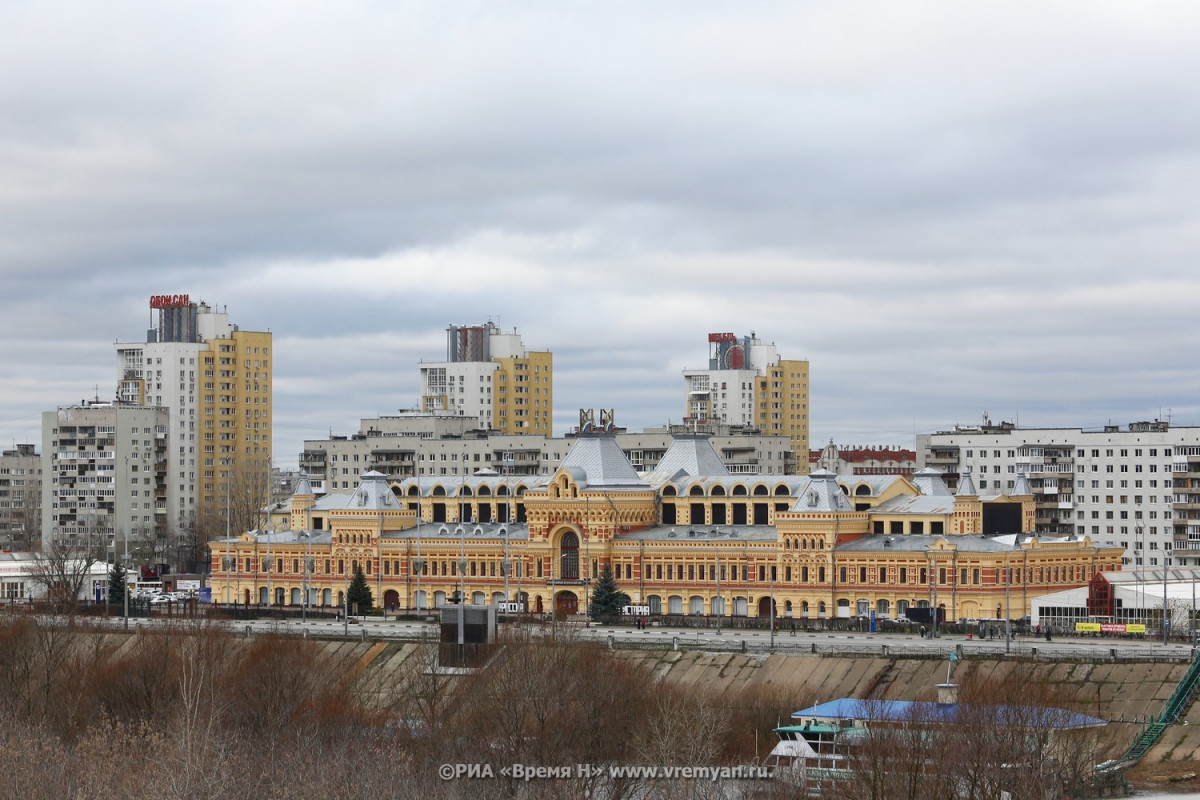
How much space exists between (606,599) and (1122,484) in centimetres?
6592

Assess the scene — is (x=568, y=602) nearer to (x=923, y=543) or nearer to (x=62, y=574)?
(x=923, y=543)

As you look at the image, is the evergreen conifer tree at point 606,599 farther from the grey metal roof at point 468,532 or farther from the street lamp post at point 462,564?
the grey metal roof at point 468,532

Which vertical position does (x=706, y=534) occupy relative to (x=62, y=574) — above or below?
above

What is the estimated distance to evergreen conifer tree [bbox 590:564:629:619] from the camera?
143125 mm

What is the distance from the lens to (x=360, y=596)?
154000 millimetres

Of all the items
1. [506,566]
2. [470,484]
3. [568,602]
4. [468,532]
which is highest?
[470,484]

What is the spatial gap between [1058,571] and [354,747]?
2627 inches

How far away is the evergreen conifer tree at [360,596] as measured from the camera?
504 ft

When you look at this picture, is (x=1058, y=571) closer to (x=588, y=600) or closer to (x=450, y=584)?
(x=588, y=600)

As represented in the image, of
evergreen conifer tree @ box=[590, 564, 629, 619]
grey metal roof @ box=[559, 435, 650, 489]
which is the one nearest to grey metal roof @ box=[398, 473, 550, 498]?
grey metal roof @ box=[559, 435, 650, 489]

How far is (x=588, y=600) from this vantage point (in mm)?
148125

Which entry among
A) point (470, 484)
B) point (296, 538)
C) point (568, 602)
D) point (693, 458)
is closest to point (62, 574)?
point (296, 538)

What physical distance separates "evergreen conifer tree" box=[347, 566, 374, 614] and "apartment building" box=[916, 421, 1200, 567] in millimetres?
60948

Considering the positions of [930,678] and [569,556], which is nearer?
[930,678]
